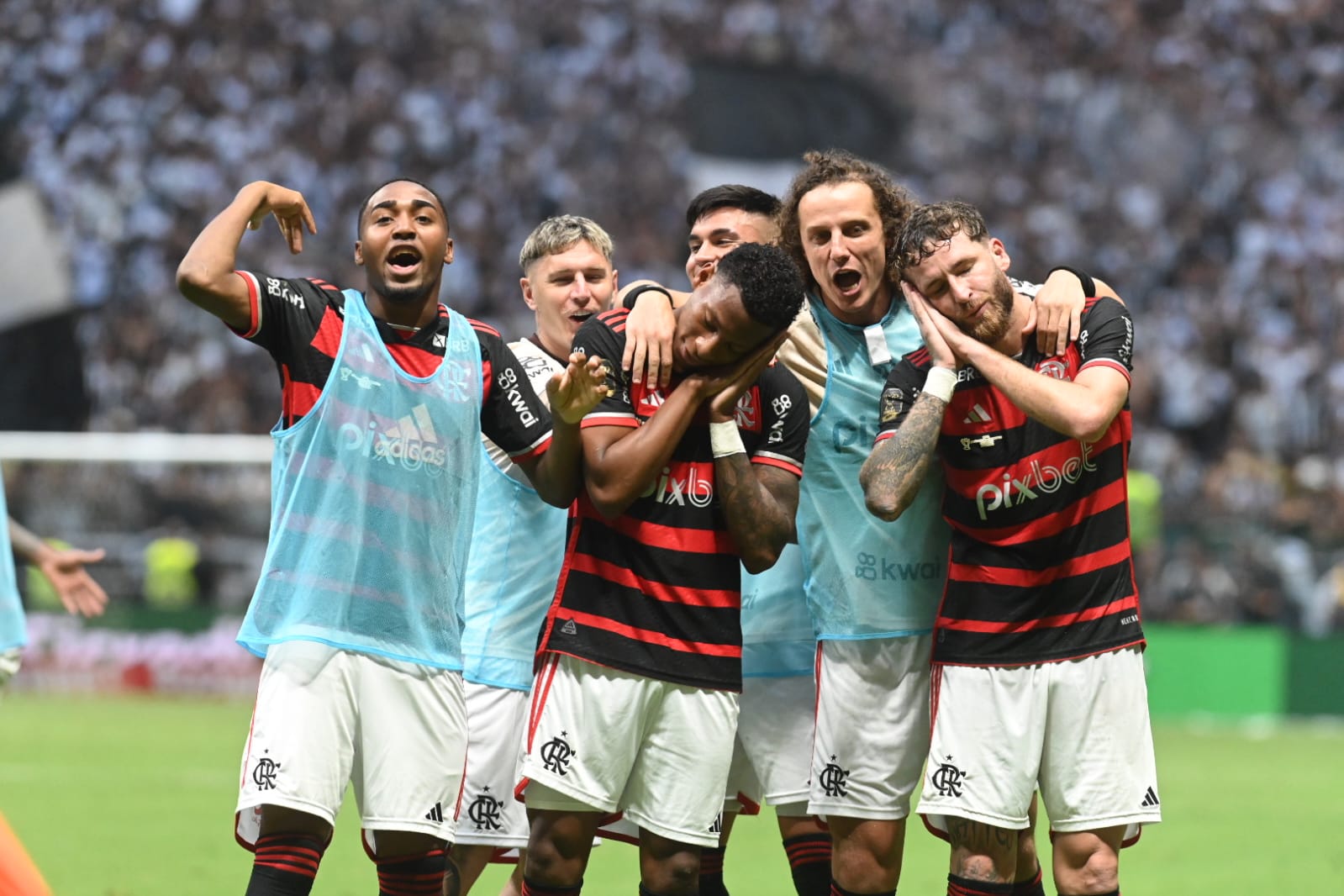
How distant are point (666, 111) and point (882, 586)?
21921 mm

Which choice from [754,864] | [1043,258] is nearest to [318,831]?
[754,864]

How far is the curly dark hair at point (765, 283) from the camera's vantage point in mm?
4570

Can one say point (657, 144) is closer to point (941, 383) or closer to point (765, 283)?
point (941, 383)

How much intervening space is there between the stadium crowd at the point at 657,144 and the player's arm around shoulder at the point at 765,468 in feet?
54.7

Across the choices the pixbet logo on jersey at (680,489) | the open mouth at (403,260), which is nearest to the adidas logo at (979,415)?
the pixbet logo on jersey at (680,489)

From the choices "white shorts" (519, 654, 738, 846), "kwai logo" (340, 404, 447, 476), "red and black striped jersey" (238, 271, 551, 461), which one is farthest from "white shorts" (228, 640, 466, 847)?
"red and black striped jersey" (238, 271, 551, 461)

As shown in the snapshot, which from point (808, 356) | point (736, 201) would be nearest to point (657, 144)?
point (736, 201)

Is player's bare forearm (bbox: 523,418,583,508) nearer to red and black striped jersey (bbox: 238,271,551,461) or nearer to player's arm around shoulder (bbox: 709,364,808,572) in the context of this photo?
red and black striped jersey (bbox: 238,271,551,461)

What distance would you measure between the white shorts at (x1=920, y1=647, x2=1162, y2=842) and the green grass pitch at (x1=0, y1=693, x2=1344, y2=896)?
3.11 m

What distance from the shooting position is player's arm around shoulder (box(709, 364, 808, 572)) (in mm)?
4637

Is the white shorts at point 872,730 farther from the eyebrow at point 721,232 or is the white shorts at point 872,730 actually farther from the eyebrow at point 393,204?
the eyebrow at point 393,204

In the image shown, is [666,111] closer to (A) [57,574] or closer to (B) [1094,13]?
(B) [1094,13]

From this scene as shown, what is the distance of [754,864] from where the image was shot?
868 centimetres

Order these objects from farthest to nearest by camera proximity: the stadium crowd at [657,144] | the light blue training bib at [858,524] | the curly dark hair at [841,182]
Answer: the stadium crowd at [657,144] < the curly dark hair at [841,182] < the light blue training bib at [858,524]
